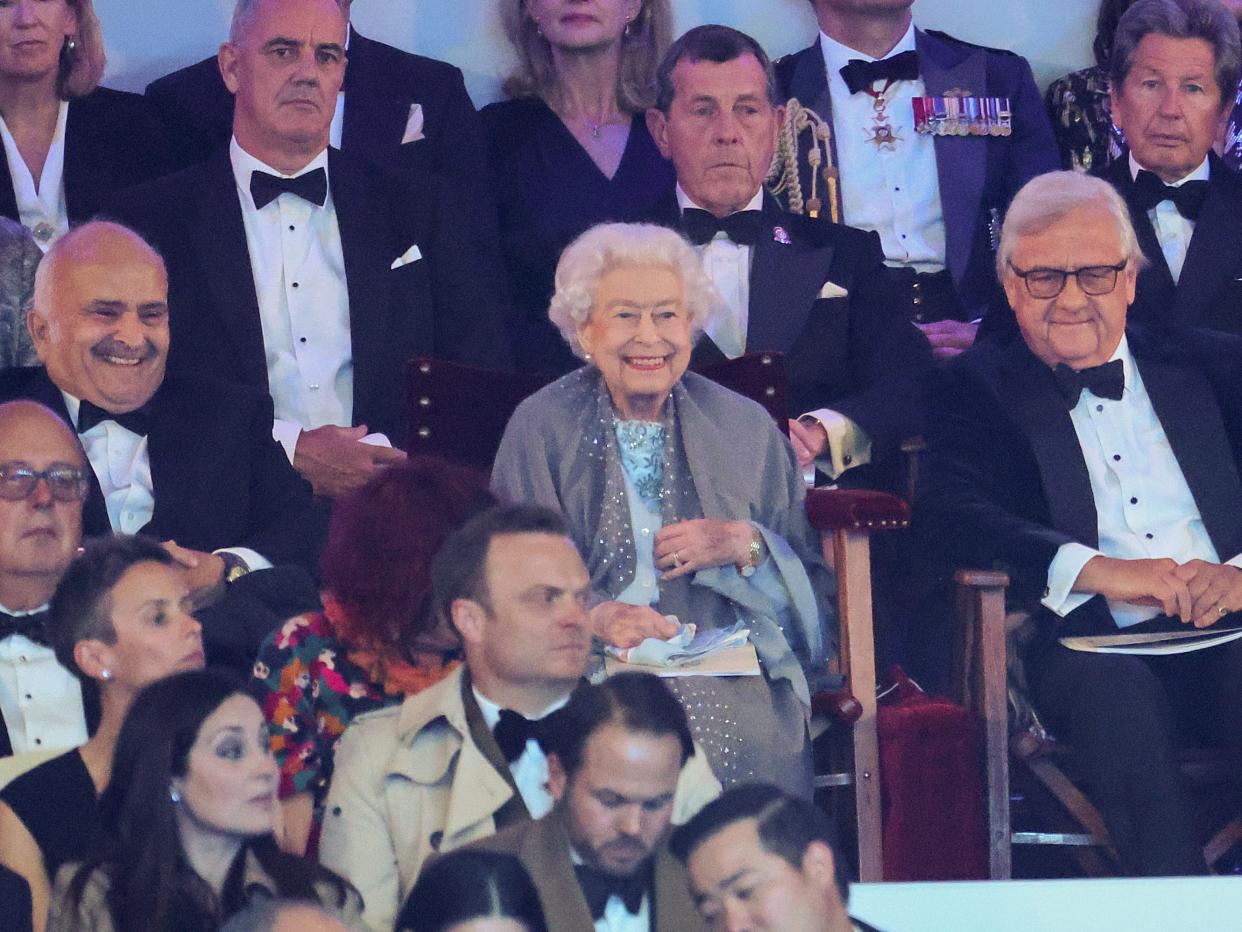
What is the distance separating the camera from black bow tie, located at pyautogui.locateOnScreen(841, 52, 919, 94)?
4.48m

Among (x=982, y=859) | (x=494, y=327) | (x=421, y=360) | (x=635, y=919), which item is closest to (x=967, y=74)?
(x=494, y=327)

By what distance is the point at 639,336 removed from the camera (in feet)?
10.7

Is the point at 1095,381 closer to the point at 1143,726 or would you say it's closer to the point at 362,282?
the point at 1143,726

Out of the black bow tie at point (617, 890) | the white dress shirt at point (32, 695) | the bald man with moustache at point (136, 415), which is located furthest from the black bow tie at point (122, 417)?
the black bow tie at point (617, 890)

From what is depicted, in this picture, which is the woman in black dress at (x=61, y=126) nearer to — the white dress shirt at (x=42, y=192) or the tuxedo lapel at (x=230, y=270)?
the white dress shirt at (x=42, y=192)

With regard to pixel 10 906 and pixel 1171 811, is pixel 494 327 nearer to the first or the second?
pixel 1171 811

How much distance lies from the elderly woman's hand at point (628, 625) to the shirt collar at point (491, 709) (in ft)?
1.93

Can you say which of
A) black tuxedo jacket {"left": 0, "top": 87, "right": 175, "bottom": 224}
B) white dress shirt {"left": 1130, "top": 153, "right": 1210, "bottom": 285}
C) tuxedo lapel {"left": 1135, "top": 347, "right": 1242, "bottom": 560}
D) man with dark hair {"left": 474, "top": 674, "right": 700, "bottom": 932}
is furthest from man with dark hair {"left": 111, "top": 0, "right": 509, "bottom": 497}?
man with dark hair {"left": 474, "top": 674, "right": 700, "bottom": 932}

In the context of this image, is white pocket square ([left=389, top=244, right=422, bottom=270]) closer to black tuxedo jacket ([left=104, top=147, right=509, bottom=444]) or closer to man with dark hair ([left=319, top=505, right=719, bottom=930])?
black tuxedo jacket ([left=104, top=147, right=509, bottom=444])

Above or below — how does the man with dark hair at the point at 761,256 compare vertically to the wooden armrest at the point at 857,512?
above

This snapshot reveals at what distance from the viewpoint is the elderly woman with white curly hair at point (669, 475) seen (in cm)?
319

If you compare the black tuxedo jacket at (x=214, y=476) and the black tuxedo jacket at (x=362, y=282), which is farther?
the black tuxedo jacket at (x=362, y=282)

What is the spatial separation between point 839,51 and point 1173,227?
877 millimetres

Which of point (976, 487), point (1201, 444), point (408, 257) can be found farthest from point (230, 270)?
point (1201, 444)
